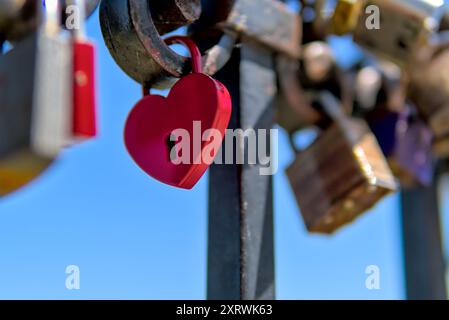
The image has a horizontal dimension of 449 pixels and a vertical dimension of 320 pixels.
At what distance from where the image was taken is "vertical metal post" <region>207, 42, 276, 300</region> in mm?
930

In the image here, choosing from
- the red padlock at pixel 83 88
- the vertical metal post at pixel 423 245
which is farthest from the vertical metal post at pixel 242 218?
the vertical metal post at pixel 423 245

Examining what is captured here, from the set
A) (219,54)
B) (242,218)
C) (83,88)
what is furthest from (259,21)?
(83,88)

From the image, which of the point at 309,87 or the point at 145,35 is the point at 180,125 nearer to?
the point at 145,35

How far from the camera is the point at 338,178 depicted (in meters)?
1.25

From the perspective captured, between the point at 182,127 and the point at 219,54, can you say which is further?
the point at 219,54

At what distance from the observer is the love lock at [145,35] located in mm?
785

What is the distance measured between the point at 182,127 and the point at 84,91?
0.63 ft

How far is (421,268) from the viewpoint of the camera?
5.41 ft

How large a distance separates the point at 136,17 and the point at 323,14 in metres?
0.55

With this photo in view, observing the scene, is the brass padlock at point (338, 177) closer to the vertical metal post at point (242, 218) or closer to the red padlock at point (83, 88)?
the vertical metal post at point (242, 218)

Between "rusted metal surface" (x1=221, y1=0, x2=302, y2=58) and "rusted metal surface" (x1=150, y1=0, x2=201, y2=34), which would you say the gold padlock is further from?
"rusted metal surface" (x1=150, y1=0, x2=201, y2=34)

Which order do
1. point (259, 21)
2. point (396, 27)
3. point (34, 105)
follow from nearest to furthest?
point (34, 105) < point (259, 21) < point (396, 27)
